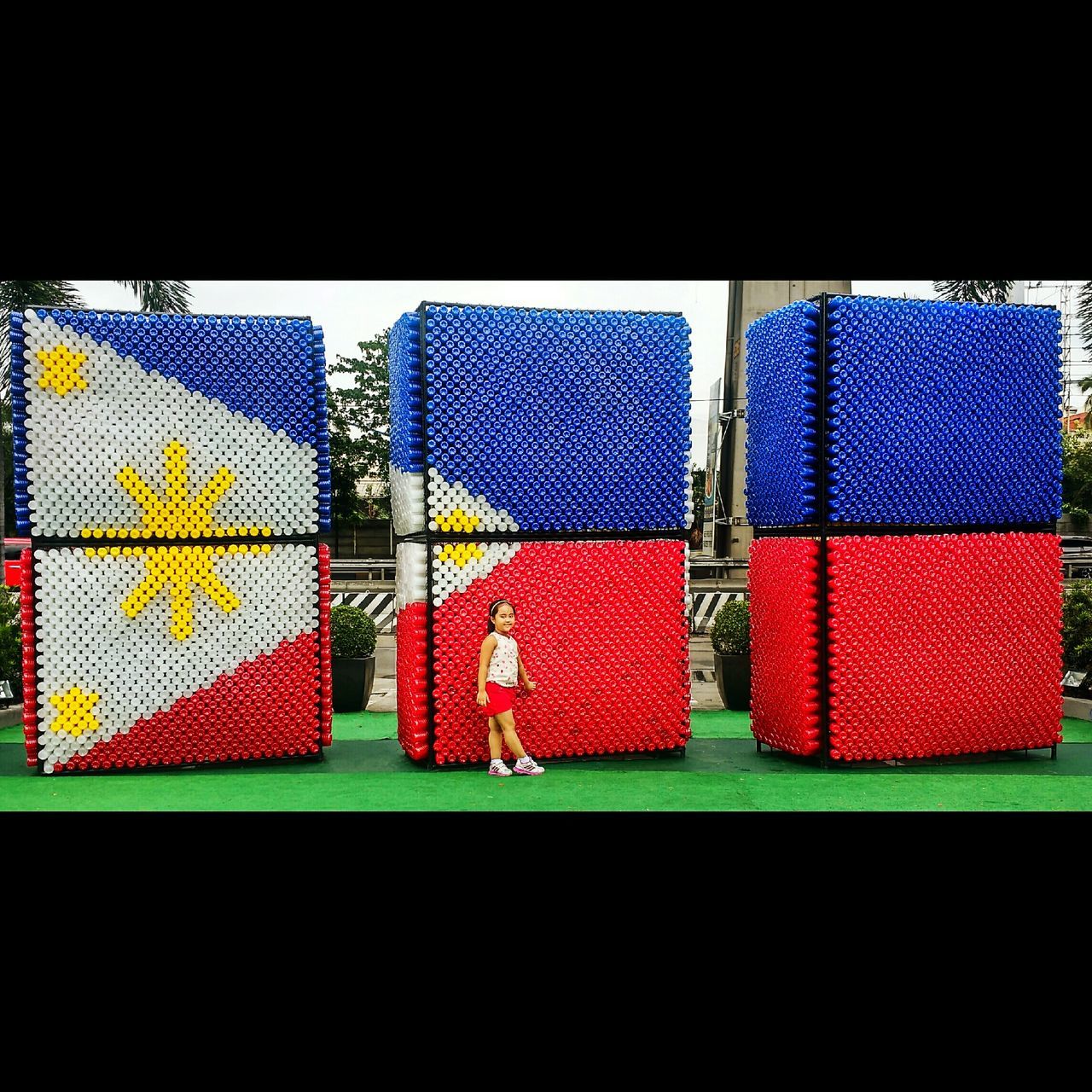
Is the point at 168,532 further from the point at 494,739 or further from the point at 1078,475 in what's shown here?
the point at 1078,475

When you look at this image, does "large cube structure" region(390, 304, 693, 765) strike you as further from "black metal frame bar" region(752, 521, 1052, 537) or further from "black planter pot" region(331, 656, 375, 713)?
"black planter pot" region(331, 656, 375, 713)

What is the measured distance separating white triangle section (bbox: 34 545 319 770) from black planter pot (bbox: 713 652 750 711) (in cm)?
434

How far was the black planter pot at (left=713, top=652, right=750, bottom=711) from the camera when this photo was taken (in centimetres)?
1038

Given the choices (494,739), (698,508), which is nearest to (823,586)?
(494,739)

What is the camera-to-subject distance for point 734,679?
10469 mm

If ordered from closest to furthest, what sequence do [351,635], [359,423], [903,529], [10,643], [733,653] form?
[903,529] → [10,643] → [351,635] → [733,653] → [359,423]

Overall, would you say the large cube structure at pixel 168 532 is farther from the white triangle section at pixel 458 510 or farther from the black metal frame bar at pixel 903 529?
the black metal frame bar at pixel 903 529

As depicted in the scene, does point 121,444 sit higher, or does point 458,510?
point 121,444

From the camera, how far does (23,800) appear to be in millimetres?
6797

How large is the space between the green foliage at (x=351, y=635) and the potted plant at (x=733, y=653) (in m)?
3.27

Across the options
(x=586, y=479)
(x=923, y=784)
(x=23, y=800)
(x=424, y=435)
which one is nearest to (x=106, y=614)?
(x=23, y=800)

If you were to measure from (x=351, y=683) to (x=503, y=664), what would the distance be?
3.17 metres

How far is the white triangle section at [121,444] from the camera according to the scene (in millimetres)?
7406

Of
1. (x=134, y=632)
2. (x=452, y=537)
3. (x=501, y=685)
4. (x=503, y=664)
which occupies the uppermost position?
(x=452, y=537)
